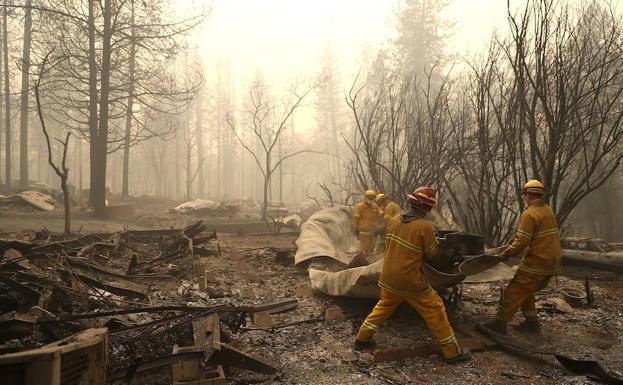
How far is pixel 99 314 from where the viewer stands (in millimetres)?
3168

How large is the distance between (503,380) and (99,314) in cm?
336

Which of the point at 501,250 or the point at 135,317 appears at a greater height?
the point at 501,250

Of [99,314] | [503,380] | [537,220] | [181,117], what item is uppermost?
[181,117]

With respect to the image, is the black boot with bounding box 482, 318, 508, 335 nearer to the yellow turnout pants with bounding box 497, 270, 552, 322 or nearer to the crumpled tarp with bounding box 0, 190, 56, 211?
the yellow turnout pants with bounding box 497, 270, 552, 322

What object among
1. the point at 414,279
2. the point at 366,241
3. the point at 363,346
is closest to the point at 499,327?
the point at 414,279

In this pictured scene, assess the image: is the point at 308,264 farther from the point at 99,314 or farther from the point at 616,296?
the point at 616,296

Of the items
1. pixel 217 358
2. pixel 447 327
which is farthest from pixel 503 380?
pixel 217 358

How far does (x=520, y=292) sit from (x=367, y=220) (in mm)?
4218

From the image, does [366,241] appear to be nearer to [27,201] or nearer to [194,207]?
[194,207]

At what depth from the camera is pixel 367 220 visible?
8250mm

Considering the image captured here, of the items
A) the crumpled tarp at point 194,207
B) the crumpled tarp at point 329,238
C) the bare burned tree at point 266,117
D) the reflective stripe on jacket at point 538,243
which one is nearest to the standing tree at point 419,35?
the bare burned tree at point 266,117

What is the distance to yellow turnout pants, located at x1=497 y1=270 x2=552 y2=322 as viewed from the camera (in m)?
4.16

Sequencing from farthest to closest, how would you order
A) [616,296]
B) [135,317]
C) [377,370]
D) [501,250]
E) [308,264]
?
[308,264] < [616,296] < [501,250] < [135,317] < [377,370]

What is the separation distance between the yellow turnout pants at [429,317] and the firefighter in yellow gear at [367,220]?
4.34 m
